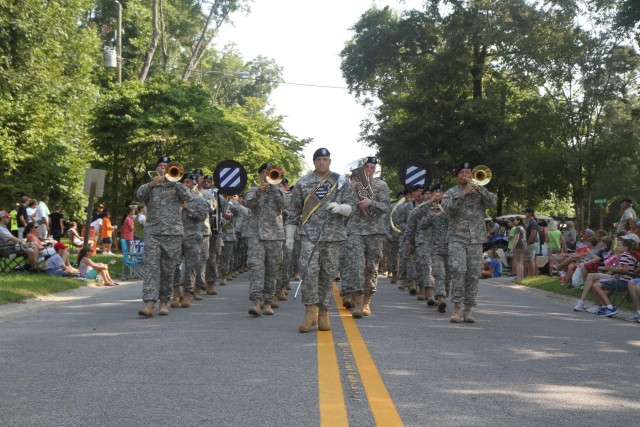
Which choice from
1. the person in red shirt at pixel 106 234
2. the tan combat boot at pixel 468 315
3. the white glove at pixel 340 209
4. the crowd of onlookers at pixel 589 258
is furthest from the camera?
the person in red shirt at pixel 106 234

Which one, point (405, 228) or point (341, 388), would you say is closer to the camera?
point (341, 388)

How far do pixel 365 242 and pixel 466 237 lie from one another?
159cm

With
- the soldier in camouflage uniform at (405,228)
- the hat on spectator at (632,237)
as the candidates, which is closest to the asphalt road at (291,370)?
the hat on spectator at (632,237)

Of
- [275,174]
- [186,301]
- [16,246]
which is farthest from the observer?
[16,246]

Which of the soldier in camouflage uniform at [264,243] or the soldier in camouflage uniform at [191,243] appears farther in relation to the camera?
the soldier in camouflage uniform at [191,243]

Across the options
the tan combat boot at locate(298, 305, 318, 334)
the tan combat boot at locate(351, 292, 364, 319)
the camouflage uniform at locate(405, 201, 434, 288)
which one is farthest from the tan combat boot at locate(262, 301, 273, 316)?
the camouflage uniform at locate(405, 201, 434, 288)

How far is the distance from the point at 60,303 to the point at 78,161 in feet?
65.2

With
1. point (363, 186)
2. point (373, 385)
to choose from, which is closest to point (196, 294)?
point (363, 186)

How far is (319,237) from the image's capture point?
9.84m

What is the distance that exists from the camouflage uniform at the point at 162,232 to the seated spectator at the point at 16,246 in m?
6.80

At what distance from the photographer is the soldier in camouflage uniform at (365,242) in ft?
37.2

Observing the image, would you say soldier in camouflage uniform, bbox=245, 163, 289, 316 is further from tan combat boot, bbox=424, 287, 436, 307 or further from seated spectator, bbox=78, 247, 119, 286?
seated spectator, bbox=78, 247, 119, 286

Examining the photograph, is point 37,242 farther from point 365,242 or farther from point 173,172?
point 365,242

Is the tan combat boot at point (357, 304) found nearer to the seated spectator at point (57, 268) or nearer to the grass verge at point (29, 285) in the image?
the grass verge at point (29, 285)
